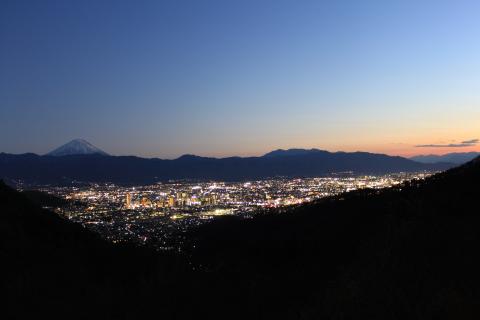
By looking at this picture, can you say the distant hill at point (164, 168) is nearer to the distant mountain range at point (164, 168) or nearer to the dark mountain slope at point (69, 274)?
the distant mountain range at point (164, 168)

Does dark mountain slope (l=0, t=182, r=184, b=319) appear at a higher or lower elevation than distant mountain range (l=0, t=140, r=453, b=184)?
lower

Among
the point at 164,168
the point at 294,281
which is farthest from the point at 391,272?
the point at 164,168

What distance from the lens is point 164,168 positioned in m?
170

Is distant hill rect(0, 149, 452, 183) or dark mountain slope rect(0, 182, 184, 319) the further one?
distant hill rect(0, 149, 452, 183)

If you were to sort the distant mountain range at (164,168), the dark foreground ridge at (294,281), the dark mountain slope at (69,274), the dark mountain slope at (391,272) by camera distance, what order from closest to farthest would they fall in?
the dark mountain slope at (391,272) → the dark foreground ridge at (294,281) → the dark mountain slope at (69,274) → the distant mountain range at (164,168)

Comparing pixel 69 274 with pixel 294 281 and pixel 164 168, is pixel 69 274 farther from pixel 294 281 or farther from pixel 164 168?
pixel 164 168

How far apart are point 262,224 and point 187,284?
22.3 meters

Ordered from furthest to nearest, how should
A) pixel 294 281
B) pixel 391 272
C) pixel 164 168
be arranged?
1. pixel 164 168
2. pixel 294 281
3. pixel 391 272

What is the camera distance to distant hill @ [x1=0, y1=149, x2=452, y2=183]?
145 metres

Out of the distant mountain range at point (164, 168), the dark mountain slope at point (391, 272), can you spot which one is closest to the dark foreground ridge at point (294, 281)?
the dark mountain slope at point (391, 272)

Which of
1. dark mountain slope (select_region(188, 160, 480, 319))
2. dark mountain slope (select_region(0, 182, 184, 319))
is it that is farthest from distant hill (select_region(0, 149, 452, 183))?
dark mountain slope (select_region(188, 160, 480, 319))

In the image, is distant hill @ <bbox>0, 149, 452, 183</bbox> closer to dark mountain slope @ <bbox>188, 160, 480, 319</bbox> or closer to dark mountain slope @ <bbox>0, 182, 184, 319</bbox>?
dark mountain slope @ <bbox>0, 182, 184, 319</bbox>

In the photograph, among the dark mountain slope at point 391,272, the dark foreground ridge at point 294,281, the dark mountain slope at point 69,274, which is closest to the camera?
the dark mountain slope at point 391,272

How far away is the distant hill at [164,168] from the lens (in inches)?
5723
